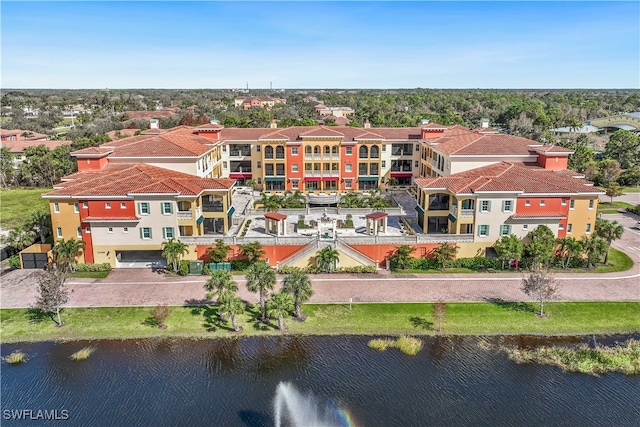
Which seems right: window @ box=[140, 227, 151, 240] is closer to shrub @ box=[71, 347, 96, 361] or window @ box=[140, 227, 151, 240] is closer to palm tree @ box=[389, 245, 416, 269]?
shrub @ box=[71, 347, 96, 361]

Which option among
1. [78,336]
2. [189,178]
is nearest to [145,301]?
[78,336]

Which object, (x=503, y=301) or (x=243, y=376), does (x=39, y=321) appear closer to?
(x=243, y=376)

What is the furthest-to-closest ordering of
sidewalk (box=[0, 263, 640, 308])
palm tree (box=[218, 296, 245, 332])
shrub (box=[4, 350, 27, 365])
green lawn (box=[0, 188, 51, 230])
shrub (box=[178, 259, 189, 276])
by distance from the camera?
green lawn (box=[0, 188, 51, 230]) < shrub (box=[178, 259, 189, 276]) < sidewalk (box=[0, 263, 640, 308]) < palm tree (box=[218, 296, 245, 332]) < shrub (box=[4, 350, 27, 365])

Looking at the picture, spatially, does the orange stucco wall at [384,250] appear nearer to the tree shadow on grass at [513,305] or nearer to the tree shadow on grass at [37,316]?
the tree shadow on grass at [513,305]

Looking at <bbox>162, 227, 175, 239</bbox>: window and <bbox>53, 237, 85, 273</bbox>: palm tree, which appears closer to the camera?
<bbox>53, 237, 85, 273</bbox>: palm tree

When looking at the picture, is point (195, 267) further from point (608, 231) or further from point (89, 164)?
point (608, 231)

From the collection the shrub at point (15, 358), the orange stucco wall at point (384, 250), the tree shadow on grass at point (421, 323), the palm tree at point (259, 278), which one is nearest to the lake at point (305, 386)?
the shrub at point (15, 358)

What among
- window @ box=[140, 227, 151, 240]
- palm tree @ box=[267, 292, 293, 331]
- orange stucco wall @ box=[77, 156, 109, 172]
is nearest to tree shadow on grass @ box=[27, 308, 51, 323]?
window @ box=[140, 227, 151, 240]

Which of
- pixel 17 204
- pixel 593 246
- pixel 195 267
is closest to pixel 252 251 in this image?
pixel 195 267
